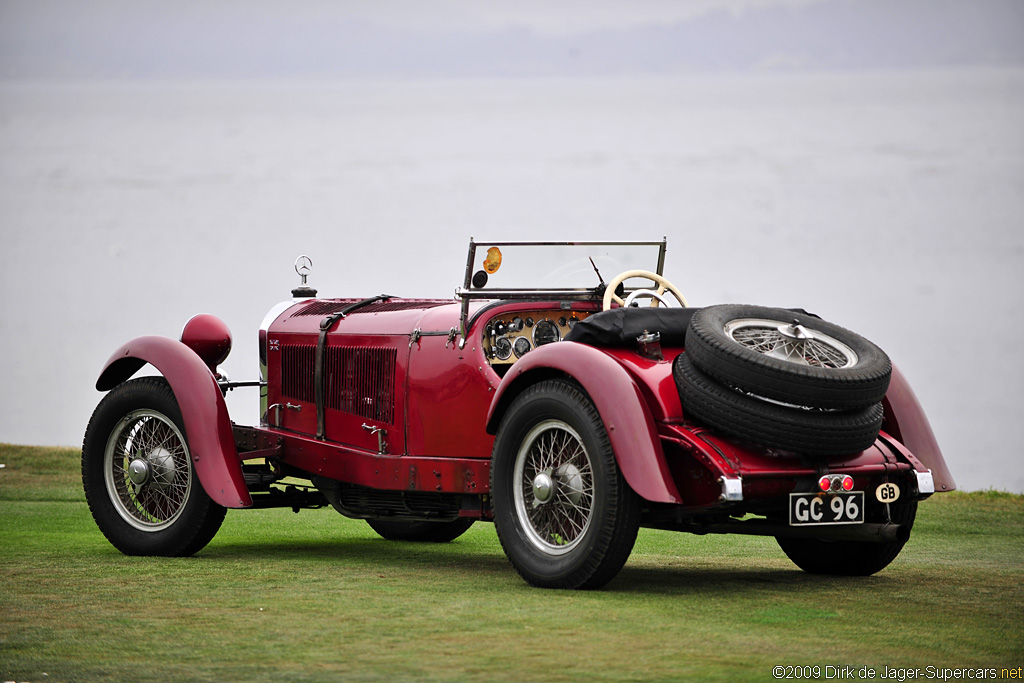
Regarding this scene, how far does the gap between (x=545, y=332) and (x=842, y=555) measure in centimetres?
181

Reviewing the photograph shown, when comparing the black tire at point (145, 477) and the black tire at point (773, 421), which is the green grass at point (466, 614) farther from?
the black tire at point (773, 421)

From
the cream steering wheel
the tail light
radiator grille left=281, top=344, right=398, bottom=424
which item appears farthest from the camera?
radiator grille left=281, top=344, right=398, bottom=424

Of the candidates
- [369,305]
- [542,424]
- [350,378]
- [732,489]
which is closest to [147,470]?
[350,378]

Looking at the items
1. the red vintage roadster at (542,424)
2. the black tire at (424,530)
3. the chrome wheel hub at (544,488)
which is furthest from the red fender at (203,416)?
the chrome wheel hub at (544,488)

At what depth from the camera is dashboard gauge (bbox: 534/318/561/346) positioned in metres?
6.42

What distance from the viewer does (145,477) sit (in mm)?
6883

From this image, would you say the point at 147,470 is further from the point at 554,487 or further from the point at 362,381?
the point at 554,487

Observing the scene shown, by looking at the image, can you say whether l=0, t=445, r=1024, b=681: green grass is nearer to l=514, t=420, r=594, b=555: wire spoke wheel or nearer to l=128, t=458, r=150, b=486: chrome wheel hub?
l=514, t=420, r=594, b=555: wire spoke wheel

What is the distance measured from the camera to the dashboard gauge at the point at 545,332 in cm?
642

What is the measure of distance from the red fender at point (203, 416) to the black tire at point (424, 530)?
1.37 m

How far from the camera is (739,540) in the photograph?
25.6 ft

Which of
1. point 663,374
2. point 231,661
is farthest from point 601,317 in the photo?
point 231,661

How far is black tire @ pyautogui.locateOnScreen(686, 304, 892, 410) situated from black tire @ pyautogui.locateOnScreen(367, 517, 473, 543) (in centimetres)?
287

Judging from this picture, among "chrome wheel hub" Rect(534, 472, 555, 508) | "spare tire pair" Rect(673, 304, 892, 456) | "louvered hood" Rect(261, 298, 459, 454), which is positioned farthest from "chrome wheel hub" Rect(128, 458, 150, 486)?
"spare tire pair" Rect(673, 304, 892, 456)
